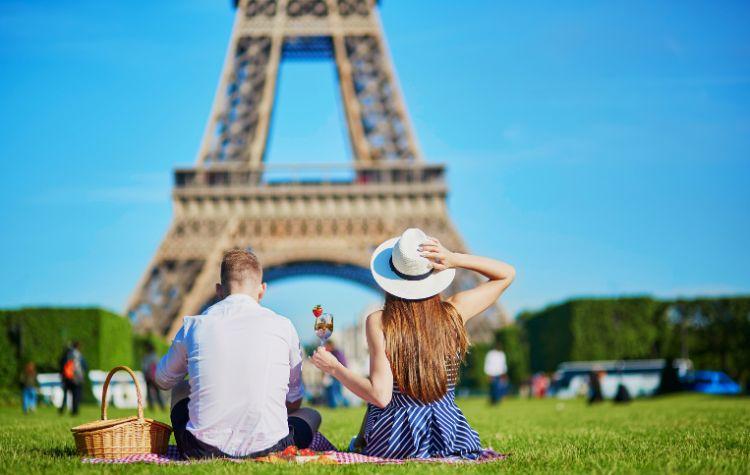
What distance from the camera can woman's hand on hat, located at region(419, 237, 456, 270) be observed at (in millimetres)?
4684

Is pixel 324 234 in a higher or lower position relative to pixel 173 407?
higher

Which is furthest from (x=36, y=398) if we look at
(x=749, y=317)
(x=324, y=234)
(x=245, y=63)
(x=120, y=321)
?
(x=749, y=317)

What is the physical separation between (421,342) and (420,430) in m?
0.59

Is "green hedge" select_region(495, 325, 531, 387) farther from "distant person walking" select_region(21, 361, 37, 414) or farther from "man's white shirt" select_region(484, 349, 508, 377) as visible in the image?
"distant person walking" select_region(21, 361, 37, 414)

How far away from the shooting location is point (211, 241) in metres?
32.4

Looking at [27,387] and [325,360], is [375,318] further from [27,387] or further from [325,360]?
[27,387]

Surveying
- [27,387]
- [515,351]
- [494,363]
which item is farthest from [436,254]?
[515,351]

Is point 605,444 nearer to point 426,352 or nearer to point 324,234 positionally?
point 426,352

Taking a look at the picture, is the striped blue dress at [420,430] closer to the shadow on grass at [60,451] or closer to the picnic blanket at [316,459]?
the picnic blanket at [316,459]

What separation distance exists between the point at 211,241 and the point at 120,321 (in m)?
8.80

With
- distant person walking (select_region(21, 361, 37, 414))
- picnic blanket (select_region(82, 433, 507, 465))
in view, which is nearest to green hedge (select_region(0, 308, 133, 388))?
distant person walking (select_region(21, 361, 37, 414))

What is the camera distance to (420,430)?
5.00m

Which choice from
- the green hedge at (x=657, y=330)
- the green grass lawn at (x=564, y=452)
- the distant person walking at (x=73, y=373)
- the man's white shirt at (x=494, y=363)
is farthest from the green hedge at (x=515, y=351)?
the green grass lawn at (x=564, y=452)

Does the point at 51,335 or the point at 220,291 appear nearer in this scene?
the point at 220,291
